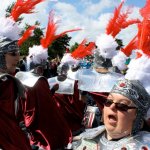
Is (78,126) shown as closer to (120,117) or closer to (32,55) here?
(32,55)

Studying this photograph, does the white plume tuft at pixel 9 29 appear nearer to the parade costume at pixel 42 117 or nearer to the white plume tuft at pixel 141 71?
the parade costume at pixel 42 117

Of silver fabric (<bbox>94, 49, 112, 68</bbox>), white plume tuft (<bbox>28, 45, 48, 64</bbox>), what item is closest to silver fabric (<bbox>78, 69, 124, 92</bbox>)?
silver fabric (<bbox>94, 49, 112, 68</bbox>)

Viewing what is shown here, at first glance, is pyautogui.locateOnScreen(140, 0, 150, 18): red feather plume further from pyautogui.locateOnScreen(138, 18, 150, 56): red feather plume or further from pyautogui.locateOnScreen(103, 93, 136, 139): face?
pyautogui.locateOnScreen(103, 93, 136, 139): face

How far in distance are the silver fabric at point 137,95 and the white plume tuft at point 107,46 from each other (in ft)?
10.1

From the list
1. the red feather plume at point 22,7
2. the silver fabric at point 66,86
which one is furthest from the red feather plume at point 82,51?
the red feather plume at point 22,7

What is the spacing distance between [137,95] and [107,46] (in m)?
3.35

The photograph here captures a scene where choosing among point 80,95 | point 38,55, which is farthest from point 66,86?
point 38,55

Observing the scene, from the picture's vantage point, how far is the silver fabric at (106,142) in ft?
9.31

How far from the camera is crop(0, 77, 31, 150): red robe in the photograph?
13.7 feet

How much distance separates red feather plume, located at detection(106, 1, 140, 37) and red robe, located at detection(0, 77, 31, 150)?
142 centimetres

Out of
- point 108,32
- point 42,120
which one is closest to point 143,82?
point 108,32

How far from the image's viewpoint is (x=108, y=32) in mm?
5805

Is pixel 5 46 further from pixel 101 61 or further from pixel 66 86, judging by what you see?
pixel 66 86

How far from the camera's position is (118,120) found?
285cm
